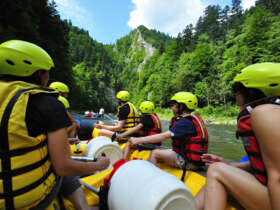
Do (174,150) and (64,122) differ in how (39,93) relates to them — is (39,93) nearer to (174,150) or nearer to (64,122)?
(64,122)

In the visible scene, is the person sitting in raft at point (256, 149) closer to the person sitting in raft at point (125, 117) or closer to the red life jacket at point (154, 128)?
the red life jacket at point (154, 128)

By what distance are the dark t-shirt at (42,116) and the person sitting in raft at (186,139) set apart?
2021mm

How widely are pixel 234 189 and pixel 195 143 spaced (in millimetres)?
1266

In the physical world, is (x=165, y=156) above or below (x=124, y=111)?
below

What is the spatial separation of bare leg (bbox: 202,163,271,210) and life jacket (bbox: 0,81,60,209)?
1606mm

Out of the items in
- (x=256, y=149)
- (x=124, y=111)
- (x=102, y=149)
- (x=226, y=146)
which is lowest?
(x=226, y=146)

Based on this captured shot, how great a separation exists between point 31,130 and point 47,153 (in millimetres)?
241

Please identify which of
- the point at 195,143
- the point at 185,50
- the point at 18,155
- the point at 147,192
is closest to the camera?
the point at 18,155

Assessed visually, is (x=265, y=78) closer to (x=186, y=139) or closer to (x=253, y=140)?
(x=253, y=140)

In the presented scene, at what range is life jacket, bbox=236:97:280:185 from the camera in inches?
54.4

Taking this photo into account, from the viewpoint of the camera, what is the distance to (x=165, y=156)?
2.99 m

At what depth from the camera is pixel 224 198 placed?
1.54m

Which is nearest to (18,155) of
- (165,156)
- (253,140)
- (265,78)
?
(253,140)

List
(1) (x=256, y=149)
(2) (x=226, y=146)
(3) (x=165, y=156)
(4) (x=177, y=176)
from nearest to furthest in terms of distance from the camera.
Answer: (1) (x=256, y=149)
(4) (x=177, y=176)
(3) (x=165, y=156)
(2) (x=226, y=146)
